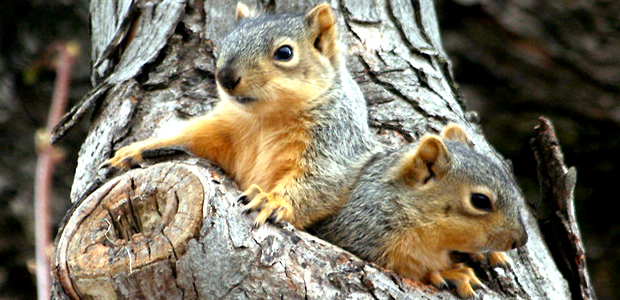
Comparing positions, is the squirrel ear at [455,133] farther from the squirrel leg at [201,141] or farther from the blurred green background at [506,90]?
the blurred green background at [506,90]

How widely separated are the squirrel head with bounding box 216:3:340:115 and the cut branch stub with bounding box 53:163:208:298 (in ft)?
1.62

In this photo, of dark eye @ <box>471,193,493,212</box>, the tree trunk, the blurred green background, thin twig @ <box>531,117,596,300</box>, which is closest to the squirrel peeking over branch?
dark eye @ <box>471,193,493,212</box>

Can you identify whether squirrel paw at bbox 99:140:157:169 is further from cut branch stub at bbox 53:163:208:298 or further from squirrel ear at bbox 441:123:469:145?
squirrel ear at bbox 441:123:469:145

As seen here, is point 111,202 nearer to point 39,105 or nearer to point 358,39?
point 358,39

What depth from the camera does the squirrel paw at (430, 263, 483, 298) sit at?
3.04 metres

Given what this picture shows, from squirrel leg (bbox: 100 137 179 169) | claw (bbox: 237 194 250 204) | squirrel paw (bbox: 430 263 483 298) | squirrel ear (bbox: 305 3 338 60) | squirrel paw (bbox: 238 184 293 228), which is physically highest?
squirrel ear (bbox: 305 3 338 60)

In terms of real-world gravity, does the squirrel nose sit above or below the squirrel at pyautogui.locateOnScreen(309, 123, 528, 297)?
below

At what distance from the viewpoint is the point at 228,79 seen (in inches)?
122

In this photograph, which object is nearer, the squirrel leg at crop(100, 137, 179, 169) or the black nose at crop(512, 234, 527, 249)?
the black nose at crop(512, 234, 527, 249)

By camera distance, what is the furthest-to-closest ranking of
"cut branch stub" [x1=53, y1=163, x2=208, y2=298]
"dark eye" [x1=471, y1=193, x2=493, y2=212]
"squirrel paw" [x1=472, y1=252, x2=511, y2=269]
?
1. "squirrel paw" [x1=472, y1=252, x2=511, y2=269]
2. "dark eye" [x1=471, y1=193, x2=493, y2=212]
3. "cut branch stub" [x1=53, y1=163, x2=208, y2=298]

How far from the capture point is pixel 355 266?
112 inches

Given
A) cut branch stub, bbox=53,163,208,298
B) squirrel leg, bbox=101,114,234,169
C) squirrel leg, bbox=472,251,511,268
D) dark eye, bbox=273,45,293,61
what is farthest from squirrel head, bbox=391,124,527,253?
cut branch stub, bbox=53,163,208,298

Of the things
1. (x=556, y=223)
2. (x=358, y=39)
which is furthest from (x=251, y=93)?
(x=556, y=223)

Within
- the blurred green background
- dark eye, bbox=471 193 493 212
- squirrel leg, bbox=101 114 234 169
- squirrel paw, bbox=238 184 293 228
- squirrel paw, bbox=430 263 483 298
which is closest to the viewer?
squirrel paw, bbox=238 184 293 228
